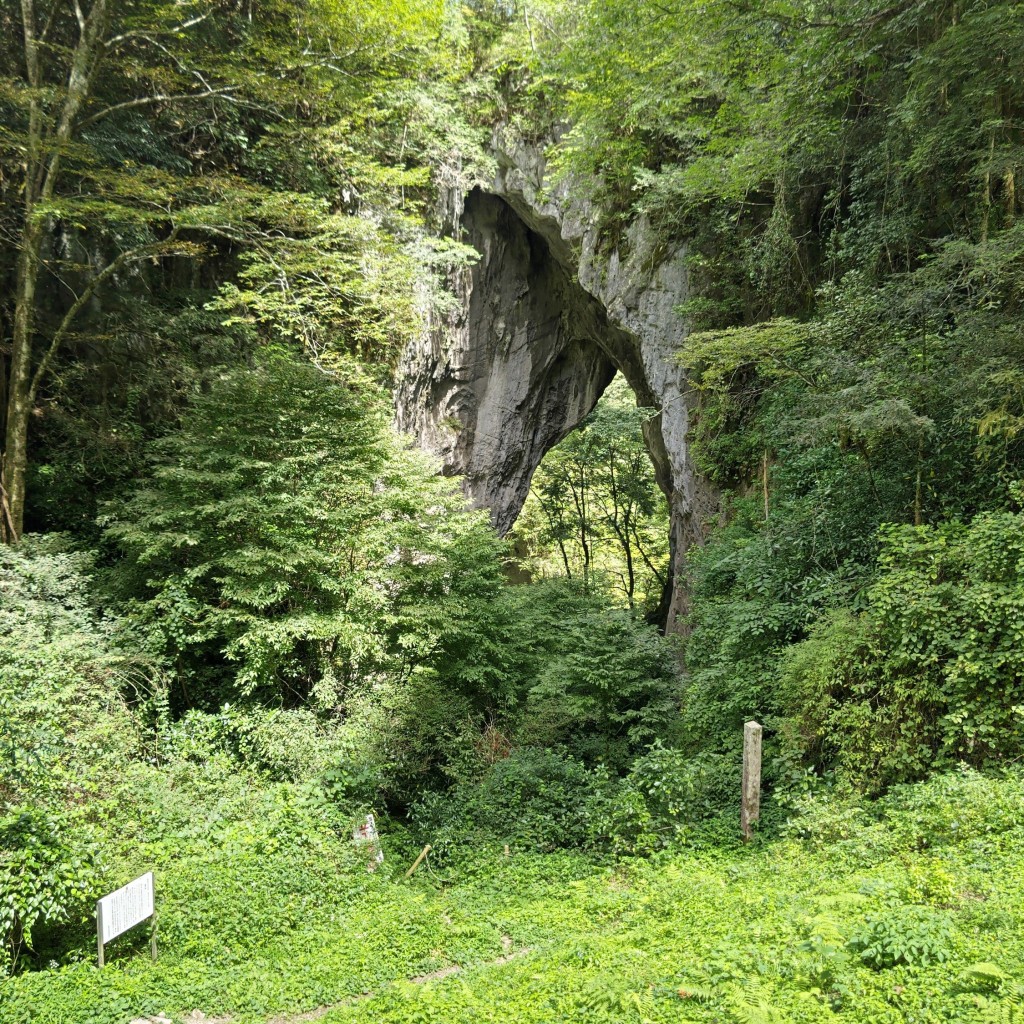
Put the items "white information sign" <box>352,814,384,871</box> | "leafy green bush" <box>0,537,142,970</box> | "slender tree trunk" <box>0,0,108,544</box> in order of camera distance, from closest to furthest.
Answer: "leafy green bush" <box>0,537,142,970</box> → "white information sign" <box>352,814,384,871</box> → "slender tree trunk" <box>0,0,108,544</box>

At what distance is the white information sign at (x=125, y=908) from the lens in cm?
459

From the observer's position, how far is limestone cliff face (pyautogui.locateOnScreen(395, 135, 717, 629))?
1338cm

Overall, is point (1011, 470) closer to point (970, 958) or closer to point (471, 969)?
point (970, 958)

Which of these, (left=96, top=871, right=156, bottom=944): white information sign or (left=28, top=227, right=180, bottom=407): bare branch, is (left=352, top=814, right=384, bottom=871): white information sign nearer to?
(left=96, top=871, right=156, bottom=944): white information sign

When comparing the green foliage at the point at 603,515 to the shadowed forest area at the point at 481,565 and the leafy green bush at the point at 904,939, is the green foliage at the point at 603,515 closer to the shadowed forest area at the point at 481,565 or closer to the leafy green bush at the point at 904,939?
the shadowed forest area at the point at 481,565

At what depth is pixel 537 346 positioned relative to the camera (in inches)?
781

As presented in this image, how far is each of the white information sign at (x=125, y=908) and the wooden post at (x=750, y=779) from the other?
4.83 m

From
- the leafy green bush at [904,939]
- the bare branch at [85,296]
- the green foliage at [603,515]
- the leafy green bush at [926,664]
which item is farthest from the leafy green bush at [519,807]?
the green foliage at [603,515]

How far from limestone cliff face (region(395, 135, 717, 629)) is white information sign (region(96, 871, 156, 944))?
397 inches

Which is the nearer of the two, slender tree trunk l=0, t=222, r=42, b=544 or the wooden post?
the wooden post

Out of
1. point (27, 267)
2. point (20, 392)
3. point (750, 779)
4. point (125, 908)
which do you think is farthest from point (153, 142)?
point (750, 779)

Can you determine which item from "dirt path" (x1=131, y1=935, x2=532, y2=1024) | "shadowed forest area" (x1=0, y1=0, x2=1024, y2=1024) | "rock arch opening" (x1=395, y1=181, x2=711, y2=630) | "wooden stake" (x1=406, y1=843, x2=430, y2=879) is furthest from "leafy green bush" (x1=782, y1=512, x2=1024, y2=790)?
"rock arch opening" (x1=395, y1=181, x2=711, y2=630)

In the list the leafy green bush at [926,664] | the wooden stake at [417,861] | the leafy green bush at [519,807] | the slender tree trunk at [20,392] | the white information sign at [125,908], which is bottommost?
the wooden stake at [417,861]

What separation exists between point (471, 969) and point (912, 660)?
414 centimetres
